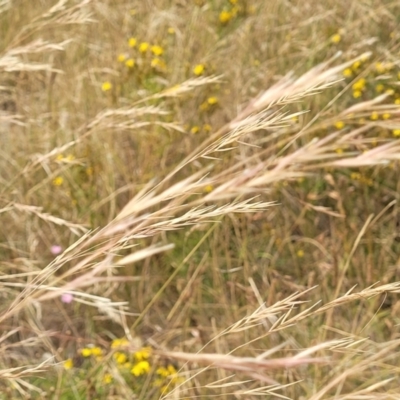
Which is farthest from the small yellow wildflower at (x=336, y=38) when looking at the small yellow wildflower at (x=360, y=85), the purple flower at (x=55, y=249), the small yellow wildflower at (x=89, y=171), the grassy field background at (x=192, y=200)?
the purple flower at (x=55, y=249)

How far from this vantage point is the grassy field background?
3.57 ft

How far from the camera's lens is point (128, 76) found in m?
1.52

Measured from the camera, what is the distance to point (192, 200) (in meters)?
1.54

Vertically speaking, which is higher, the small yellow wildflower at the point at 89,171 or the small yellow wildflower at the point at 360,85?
the small yellow wildflower at the point at 89,171

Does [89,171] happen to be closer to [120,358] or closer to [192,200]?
[192,200]

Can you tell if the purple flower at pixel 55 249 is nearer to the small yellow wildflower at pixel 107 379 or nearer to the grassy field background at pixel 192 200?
the grassy field background at pixel 192 200

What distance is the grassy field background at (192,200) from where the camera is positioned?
1089 millimetres

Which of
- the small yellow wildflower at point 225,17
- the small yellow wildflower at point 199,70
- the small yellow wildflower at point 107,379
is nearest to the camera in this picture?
the small yellow wildflower at point 107,379

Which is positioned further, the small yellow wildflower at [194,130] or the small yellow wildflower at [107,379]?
the small yellow wildflower at [194,130]

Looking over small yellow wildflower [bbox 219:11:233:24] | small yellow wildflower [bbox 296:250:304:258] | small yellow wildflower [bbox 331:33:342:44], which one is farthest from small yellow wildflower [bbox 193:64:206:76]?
small yellow wildflower [bbox 296:250:304:258]

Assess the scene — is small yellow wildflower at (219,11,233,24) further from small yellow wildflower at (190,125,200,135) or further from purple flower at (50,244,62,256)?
purple flower at (50,244,62,256)

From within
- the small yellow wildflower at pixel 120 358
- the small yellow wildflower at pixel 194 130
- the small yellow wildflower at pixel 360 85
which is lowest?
the small yellow wildflower at pixel 120 358

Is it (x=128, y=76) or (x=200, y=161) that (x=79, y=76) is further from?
(x=200, y=161)

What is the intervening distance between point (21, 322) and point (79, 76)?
2.79 ft
